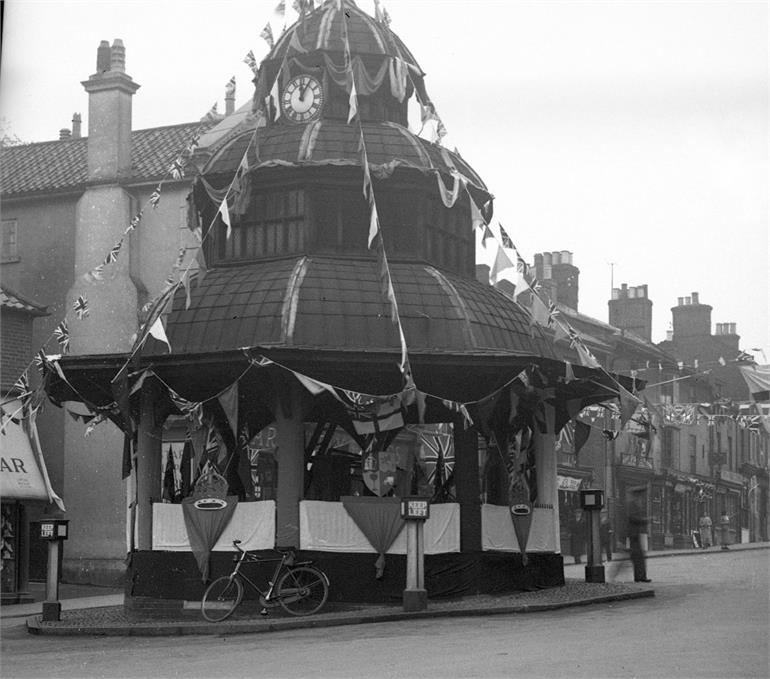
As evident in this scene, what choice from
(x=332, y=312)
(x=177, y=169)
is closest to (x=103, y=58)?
(x=177, y=169)

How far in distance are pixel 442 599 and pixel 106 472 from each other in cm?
1820

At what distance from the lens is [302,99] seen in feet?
98.1

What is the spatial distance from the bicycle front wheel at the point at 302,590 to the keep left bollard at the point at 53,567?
393cm

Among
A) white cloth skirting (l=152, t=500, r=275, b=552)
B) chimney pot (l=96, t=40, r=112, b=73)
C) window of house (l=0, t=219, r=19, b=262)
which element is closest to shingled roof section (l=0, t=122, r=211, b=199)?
window of house (l=0, t=219, r=19, b=262)

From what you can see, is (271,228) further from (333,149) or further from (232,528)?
(232,528)

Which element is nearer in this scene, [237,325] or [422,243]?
[237,325]

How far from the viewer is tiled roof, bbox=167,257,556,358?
25.1 meters

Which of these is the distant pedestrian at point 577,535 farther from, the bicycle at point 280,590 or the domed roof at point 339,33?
the bicycle at point 280,590

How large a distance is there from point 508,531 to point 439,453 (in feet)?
12.0

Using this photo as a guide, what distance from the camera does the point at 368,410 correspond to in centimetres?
2552

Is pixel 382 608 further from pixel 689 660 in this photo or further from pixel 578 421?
pixel 689 660

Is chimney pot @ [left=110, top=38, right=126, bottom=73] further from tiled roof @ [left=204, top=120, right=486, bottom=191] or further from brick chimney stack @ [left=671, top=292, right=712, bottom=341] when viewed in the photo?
brick chimney stack @ [left=671, top=292, right=712, bottom=341]

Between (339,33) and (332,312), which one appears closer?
(332,312)

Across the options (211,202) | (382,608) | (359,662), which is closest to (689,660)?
(359,662)
